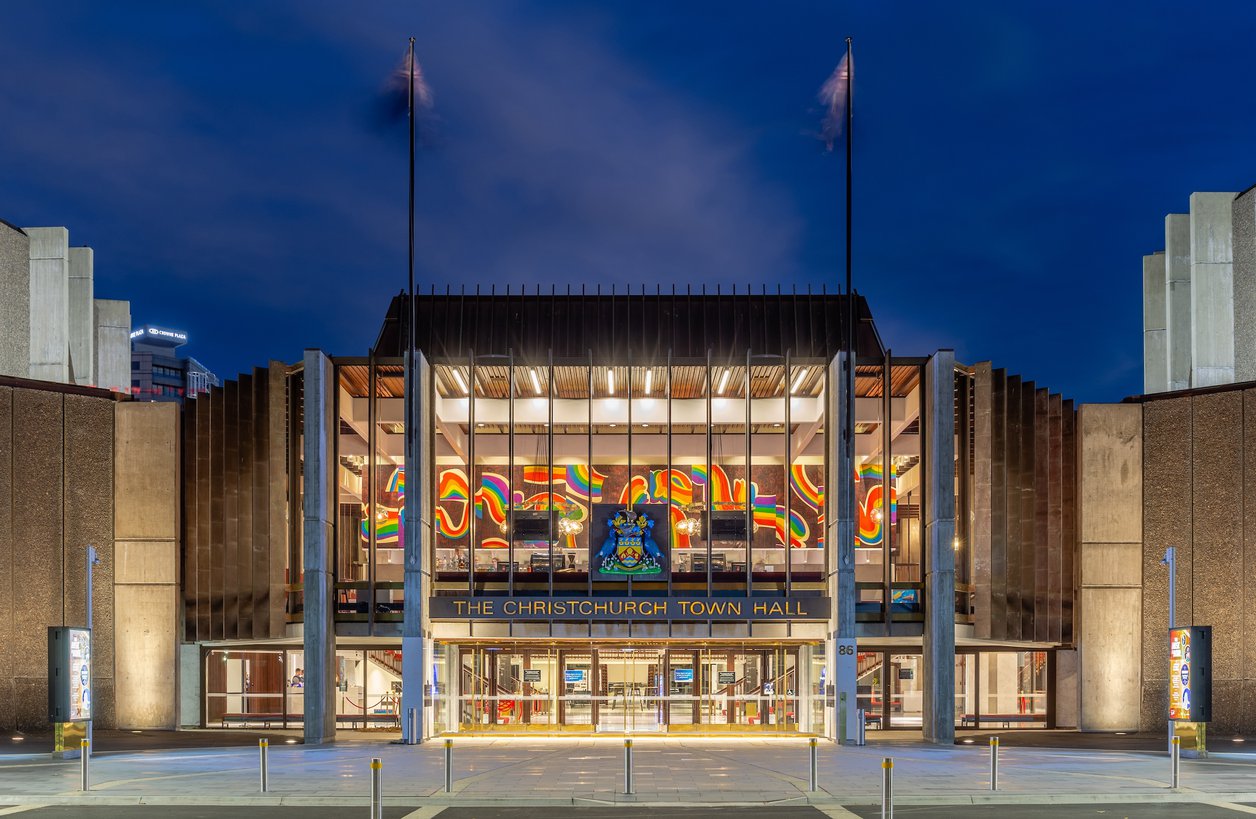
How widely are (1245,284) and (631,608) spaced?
18.9 metres

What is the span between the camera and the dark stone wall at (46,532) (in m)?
30.7

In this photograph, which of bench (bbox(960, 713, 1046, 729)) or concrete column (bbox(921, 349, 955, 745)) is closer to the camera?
concrete column (bbox(921, 349, 955, 745))

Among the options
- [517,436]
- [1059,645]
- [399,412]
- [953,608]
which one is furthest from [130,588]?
[1059,645]

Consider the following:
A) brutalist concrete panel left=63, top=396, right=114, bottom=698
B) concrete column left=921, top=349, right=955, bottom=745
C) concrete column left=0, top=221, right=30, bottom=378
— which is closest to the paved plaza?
concrete column left=921, top=349, right=955, bottom=745

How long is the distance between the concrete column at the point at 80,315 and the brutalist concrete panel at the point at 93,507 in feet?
14.6

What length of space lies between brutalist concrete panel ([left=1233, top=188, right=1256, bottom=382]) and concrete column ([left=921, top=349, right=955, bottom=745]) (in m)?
9.22

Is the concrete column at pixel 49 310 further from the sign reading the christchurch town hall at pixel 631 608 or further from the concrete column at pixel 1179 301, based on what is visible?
the concrete column at pixel 1179 301

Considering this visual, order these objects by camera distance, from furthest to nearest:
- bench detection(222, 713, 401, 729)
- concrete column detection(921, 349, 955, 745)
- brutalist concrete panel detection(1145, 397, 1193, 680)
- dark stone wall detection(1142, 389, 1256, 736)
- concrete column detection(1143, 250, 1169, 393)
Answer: concrete column detection(1143, 250, 1169, 393)
bench detection(222, 713, 401, 729)
brutalist concrete panel detection(1145, 397, 1193, 680)
dark stone wall detection(1142, 389, 1256, 736)
concrete column detection(921, 349, 955, 745)

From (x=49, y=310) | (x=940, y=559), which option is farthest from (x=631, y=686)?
(x=49, y=310)

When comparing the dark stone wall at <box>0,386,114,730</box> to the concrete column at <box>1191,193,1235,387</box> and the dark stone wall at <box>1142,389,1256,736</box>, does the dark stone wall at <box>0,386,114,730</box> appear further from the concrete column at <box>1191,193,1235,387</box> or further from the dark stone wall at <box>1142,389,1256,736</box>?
the concrete column at <box>1191,193,1235,387</box>

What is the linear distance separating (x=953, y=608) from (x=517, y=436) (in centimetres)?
1233

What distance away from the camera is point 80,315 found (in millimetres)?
36281

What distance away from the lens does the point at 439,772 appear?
22.1m

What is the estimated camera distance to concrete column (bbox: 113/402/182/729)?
3203 cm
